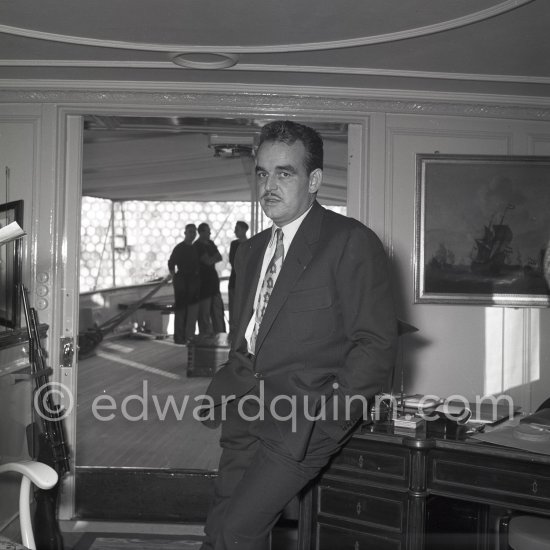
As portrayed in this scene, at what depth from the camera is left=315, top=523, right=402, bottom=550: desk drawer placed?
3135 mm

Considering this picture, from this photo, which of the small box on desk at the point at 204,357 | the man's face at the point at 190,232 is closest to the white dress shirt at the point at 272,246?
the small box on desk at the point at 204,357

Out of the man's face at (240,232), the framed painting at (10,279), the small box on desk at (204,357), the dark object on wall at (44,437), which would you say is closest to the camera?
the dark object on wall at (44,437)

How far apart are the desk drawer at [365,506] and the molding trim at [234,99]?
2.35m

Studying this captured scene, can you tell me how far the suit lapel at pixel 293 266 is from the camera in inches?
99.3

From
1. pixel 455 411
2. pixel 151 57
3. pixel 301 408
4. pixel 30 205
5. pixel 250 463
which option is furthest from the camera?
pixel 30 205

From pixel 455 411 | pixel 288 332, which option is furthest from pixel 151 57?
pixel 455 411

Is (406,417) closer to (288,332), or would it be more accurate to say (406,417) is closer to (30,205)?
(288,332)

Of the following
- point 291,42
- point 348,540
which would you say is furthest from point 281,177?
point 348,540

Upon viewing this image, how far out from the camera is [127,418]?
713 cm

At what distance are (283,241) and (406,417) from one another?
1.10 metres

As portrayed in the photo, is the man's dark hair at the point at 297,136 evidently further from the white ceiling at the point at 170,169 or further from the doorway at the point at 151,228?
the white ceiling at the point at 170,169

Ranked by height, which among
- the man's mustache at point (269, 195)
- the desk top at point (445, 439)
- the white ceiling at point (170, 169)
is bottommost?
the desk top at point (445, 439)

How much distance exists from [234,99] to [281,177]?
7.06 ft

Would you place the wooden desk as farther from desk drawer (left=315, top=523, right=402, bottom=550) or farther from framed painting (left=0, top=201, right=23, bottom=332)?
framed painting (left=0, top=201, right=23, bottom=332)
